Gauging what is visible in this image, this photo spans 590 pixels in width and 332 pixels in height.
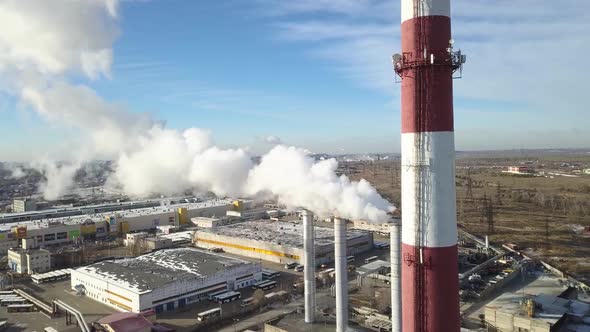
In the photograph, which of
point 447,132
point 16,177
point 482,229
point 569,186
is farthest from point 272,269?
point 16,177

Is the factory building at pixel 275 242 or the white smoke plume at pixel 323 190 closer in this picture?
the white smoke plume at pixel 323 190

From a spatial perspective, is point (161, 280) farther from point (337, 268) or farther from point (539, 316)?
point (539, 316)

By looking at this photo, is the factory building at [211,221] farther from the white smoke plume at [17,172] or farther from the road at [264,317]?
the white smoke plume at [17,172]

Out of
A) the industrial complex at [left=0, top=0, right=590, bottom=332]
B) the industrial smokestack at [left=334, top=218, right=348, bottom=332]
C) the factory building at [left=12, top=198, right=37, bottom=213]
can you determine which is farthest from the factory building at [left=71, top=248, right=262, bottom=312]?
the factory building at [left=12, top=198, right=37, bottom=213]

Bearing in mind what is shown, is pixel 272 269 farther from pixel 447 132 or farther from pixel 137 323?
pixel 447 132

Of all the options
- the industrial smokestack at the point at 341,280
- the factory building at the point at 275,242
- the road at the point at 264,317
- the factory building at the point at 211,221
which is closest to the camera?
the industrial smokestack at the point at 341,280

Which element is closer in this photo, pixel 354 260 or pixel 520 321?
pixel 520 321

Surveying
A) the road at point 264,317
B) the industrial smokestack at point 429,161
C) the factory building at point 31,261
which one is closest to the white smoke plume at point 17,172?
the factory building at point 31,261
